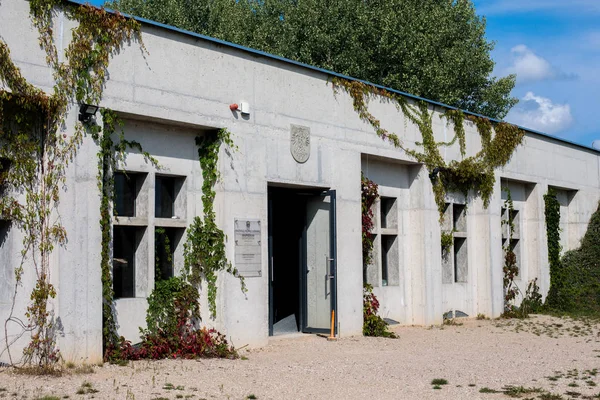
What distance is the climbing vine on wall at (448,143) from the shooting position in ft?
45.2

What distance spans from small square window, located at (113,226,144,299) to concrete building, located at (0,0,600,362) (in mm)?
22

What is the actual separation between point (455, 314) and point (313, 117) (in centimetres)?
621

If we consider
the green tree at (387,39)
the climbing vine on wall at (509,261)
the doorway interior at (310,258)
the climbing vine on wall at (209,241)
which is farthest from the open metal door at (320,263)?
the green tree at (387,39)

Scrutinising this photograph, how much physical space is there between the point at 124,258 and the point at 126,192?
35.2 inches

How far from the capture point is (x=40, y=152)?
9070mm

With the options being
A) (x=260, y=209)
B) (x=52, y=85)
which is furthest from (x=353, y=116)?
(x=52, y=85)

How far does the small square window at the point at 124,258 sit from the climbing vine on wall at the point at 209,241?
31.1 inches

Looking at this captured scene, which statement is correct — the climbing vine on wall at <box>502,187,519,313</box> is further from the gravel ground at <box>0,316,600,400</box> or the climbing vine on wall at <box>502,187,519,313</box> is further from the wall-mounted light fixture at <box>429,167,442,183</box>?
the gravel ground at <box>0,316,600,400</box>

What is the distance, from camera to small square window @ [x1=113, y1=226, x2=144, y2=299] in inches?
396

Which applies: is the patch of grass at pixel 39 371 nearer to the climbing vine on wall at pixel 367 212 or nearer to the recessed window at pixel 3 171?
the recessed window at pixel 3 171

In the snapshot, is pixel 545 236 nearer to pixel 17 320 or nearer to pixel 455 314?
pixel 455 314

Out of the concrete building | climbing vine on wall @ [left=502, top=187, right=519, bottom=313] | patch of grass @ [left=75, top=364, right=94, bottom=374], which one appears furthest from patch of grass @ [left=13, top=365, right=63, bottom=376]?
climbing vine on wall @ [left=502, top=187, right=519, bottom=313]

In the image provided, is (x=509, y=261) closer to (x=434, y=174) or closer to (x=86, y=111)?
(x=434, y=174)

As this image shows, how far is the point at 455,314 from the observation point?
1636 cm
